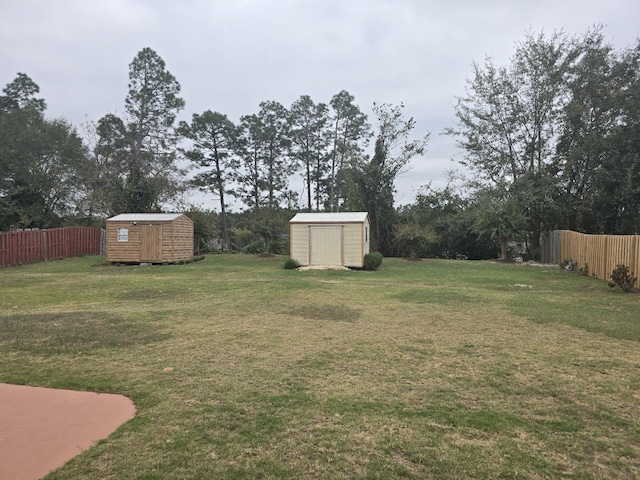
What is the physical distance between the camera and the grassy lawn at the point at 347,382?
252cm

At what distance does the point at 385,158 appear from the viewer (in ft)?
86.3

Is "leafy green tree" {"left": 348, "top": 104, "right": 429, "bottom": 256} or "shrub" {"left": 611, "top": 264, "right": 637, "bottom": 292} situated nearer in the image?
"shrub" {"left": 611, "top": 264, "right": 637, "bottom": 292}

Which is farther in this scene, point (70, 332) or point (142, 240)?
point (142, 240)

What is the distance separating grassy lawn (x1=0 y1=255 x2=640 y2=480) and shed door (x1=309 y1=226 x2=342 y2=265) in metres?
8.52

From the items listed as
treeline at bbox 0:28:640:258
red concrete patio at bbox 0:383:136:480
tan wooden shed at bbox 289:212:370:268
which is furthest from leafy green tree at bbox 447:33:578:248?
red concrete patio at bbox 0:383:136:480

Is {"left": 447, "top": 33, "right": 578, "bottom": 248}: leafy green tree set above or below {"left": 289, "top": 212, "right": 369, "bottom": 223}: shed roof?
above

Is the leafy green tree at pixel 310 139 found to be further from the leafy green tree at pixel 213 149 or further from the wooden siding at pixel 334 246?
the wooden siding at pixel 334 246

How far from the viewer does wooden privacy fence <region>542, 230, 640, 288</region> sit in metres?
10.6

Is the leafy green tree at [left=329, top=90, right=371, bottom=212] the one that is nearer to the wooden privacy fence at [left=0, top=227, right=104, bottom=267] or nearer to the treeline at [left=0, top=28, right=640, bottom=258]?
the treeline at [left=0, top=28, right=640, bottom=258]

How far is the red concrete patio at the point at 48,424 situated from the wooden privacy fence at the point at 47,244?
1789 cm

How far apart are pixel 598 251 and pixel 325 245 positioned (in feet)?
31.6

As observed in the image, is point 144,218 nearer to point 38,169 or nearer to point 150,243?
point 150,243

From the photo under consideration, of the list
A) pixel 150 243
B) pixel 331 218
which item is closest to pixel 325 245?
pixel 331 218

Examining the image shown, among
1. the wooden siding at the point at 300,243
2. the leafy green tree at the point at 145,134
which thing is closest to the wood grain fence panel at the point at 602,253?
the wooden siding at the point at 300,243
